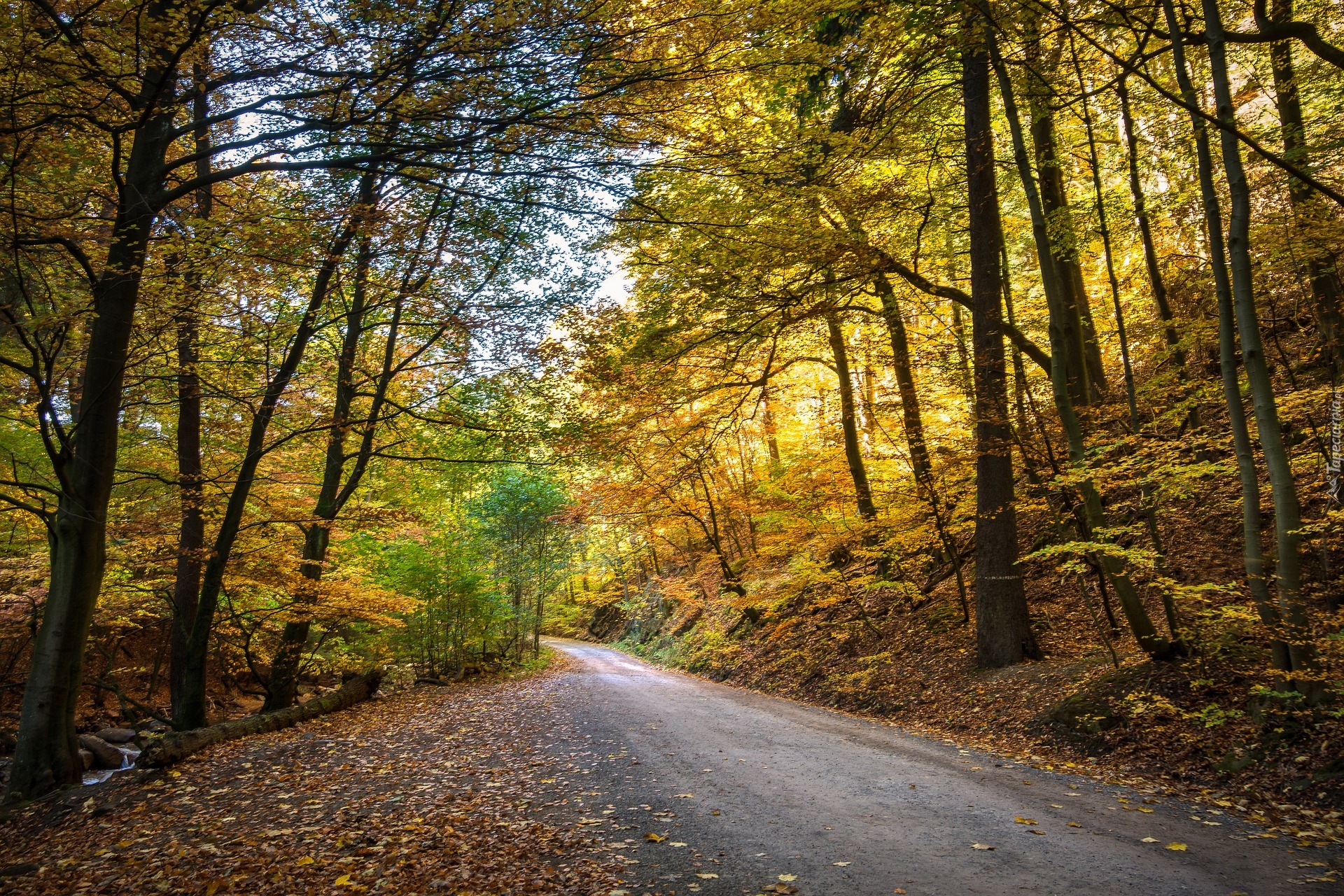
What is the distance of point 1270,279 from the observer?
9.08 metres

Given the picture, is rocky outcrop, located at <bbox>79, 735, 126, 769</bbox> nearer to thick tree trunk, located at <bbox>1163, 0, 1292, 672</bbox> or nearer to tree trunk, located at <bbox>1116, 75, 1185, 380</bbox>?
thick tree trunk, located at <bbox>1163, 0, 1292, 672</bbox>

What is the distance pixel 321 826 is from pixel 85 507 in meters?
4.11

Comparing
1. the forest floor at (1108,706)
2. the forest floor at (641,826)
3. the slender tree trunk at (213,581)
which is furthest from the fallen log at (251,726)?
the forest floor at (1108,706)

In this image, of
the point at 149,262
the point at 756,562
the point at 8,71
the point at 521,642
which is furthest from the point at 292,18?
the point at 521,642

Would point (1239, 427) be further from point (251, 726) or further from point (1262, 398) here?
point (251, 726)

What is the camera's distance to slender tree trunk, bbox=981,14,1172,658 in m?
6.72

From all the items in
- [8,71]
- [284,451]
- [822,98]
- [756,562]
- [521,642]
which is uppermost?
[822,98]

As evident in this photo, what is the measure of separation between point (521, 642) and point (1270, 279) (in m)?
20.4

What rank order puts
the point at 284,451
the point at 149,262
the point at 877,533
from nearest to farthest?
the point at 149,262
the point at 877,533
the point at 284,451

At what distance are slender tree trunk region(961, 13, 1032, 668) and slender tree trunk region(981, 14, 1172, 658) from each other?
119 centimetres

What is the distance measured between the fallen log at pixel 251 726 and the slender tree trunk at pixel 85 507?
76 cm

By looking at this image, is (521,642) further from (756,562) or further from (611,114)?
(611,114)

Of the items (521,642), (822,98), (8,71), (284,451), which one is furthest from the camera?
(521,642)

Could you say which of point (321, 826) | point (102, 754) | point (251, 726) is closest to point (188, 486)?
point (251, 726)
